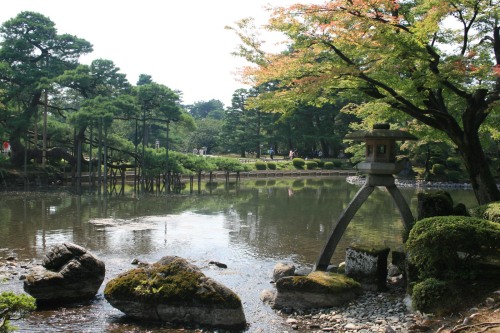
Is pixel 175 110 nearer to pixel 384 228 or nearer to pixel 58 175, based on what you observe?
pixel 58 175

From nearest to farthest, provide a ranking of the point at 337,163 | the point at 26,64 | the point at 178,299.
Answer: the point at 178,299
the point at 26,64
the point at 337,163

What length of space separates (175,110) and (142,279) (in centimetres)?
2215

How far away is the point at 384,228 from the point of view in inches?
660

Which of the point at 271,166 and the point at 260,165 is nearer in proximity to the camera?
the point at 260,165

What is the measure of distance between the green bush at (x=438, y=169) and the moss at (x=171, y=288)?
30519 millimetres

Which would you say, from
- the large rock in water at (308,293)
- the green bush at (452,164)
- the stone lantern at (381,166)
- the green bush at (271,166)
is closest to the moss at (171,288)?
the large rock in water at (308,293)

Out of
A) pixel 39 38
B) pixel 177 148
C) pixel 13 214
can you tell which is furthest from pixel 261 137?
pixel 13 214

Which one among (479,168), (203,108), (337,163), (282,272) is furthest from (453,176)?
(203,108)

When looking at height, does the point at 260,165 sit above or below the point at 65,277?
above

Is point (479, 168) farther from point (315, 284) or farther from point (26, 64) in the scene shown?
point (26, 64)

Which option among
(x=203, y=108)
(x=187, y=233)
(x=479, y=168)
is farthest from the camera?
(x=203, y=108)

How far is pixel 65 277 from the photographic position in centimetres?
806

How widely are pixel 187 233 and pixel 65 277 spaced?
740 cm

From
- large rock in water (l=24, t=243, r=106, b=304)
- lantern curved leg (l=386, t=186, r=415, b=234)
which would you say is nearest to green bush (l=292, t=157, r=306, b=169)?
lantern curved leg (l=386, t=186, r=415, b=234)
